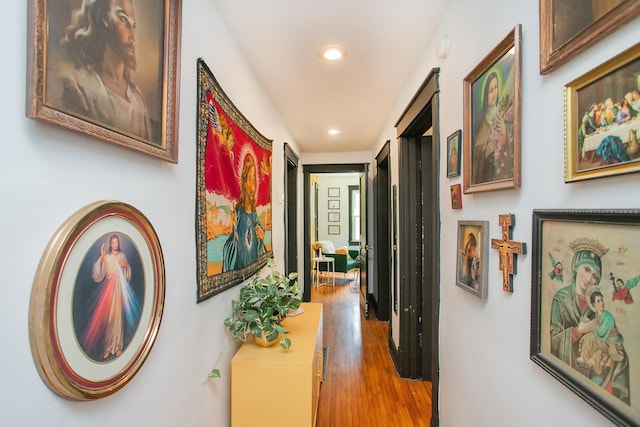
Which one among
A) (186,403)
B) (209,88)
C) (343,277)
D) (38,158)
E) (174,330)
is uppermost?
(209,88)

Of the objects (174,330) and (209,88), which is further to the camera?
(209,88)

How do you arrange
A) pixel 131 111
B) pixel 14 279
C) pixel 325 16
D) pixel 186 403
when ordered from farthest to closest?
pixel 325 16 → pixel 186 403 → pixel 131 111 → pixel 14 279

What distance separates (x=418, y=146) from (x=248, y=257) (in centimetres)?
170

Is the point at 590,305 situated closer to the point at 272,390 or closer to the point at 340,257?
the point at 272,390

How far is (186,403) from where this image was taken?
3.67 feet

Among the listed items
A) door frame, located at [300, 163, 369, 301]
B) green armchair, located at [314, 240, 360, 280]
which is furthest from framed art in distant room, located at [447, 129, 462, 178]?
green armchair, located at [314, 240, 360, 280]

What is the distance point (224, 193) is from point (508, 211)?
124 centimetres

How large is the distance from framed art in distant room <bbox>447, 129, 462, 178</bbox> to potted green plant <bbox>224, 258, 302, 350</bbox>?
1041 millimetres

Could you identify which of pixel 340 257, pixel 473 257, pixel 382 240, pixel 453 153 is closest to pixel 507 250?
pixel 473 257

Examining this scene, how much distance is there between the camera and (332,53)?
1794mm

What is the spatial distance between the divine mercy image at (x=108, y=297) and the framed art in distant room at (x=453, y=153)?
52.9 inches

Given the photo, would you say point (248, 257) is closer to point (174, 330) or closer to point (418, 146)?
point (174, 330)

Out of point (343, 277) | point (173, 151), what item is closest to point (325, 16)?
point (173, 151)

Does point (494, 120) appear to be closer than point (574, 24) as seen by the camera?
No
